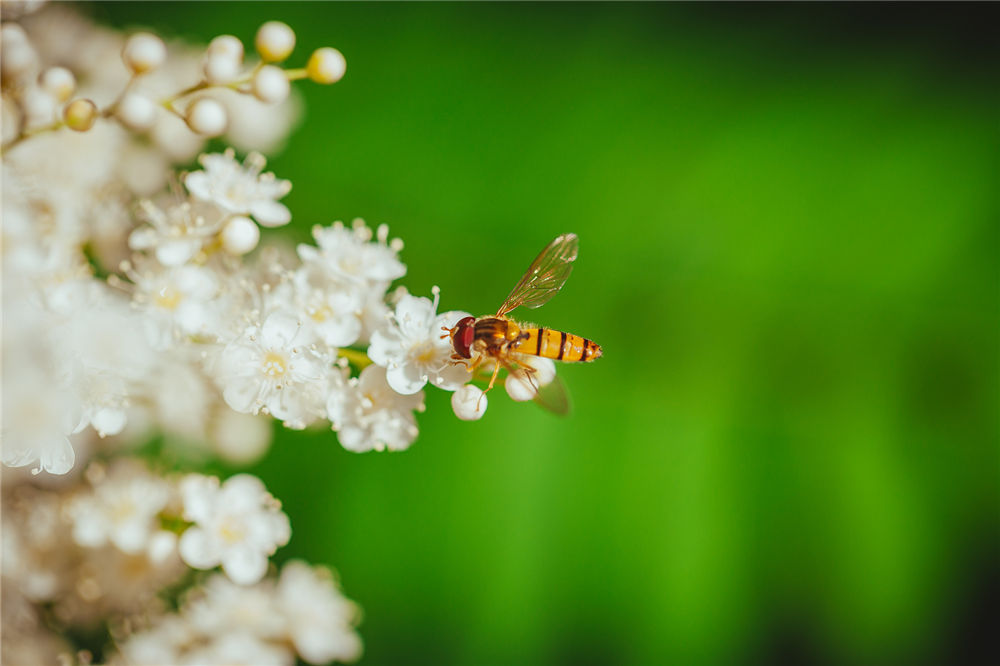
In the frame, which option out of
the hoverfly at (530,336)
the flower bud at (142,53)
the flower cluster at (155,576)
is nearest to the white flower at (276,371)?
the hoverfly at (530,336)

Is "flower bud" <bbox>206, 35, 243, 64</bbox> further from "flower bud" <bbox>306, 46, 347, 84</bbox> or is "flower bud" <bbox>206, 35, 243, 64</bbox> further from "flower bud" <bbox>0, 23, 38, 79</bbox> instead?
"flower bud" <bbox>0, 23, 38, 79</bbox>

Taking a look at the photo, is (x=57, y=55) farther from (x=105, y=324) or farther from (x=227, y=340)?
(x=227, y=340)

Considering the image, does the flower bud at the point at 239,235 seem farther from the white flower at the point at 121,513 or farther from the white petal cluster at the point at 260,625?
the white petal cluster at the point at 260,625

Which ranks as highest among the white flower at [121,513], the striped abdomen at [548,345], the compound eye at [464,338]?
the striped abdomen at [548,345]

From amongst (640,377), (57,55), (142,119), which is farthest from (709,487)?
(57,55)

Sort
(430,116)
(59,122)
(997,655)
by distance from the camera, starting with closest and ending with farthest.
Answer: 1. (59,122)
2. (997,655)
3. (430,116)

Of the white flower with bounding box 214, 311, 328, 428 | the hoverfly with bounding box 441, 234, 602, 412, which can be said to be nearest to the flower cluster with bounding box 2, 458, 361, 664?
the white flower with bounding box 214, 311, 328, 428
